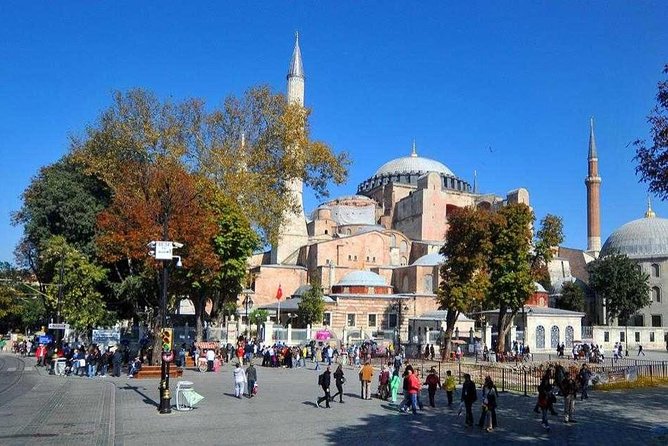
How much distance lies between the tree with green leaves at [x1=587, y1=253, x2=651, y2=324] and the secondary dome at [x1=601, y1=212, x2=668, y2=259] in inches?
199

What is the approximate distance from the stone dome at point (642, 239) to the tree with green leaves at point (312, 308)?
2870cm

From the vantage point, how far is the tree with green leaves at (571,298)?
5209 cm

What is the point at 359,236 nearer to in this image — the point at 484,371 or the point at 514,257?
the point at 514,257

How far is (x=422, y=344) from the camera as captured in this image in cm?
3578

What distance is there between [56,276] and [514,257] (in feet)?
71.0

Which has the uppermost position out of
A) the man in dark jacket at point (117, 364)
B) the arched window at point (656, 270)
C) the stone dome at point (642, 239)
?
the stone dome at point (642, 239)

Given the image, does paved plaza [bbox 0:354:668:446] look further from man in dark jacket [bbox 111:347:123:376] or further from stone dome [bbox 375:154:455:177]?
stone dome [bbox 375:154:455:177]

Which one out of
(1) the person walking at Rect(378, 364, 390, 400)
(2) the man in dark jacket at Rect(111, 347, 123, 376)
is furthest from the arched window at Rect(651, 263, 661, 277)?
(2) the man in dark jacket at Rect(111, 347, 123, 376)

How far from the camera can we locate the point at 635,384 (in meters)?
21.6

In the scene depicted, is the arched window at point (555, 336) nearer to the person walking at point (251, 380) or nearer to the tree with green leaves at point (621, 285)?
the tree with green leaves at point (621, 285)

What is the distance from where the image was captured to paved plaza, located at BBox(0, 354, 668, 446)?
11414mm

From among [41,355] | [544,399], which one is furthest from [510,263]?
[41,355]

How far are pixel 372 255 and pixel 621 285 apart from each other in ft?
63.6

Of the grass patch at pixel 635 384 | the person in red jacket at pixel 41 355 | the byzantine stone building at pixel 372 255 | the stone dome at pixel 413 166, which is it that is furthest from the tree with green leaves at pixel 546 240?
the stone dome at pixel 413 166
